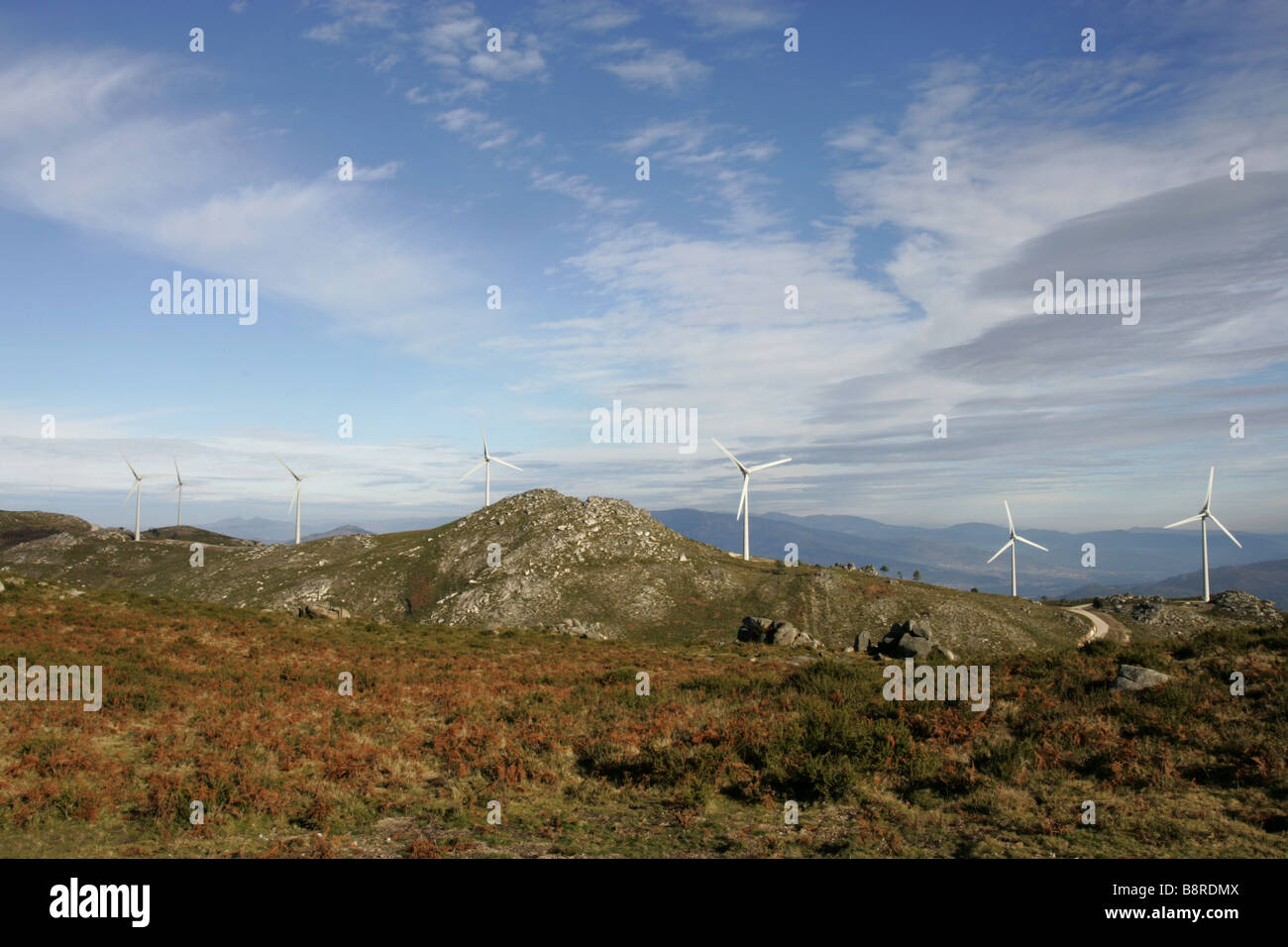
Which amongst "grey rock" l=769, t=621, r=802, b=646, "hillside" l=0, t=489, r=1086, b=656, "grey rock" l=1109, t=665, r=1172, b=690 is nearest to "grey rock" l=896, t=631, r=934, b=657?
"grey rock" l=769, t=621, r=802, b=646

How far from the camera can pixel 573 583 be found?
129000 millimetres

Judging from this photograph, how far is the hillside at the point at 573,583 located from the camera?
386 feet

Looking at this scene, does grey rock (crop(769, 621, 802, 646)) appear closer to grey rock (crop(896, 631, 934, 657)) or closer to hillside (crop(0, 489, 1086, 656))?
grey rock (crop(896, 631, 934, 657))

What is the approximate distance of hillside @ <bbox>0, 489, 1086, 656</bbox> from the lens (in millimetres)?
117625

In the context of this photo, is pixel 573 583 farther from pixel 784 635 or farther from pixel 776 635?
pixel 784 635

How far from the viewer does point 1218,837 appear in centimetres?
1508

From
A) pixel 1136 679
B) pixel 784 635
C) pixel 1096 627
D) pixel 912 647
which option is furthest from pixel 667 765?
pixel 1096 627

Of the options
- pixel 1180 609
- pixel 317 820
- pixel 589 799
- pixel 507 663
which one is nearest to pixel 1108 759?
pixel 589 799

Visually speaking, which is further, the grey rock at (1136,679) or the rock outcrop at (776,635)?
the rock outcrop at (776,635)

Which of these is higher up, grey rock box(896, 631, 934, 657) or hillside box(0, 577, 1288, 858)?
hillside box(0, 577, 1288, 858)

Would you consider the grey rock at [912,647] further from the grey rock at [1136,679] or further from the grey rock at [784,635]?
the grey rock at [1136,679]

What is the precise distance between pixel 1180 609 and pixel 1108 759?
167 metres

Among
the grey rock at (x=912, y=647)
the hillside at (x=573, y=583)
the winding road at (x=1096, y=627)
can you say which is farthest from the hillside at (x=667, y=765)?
the winding road at (x=1096, y=627)
